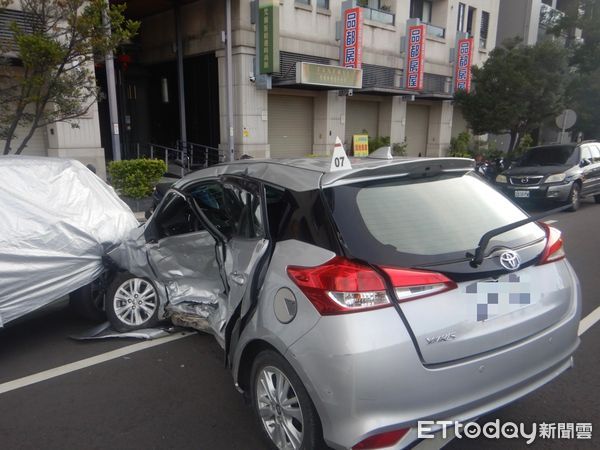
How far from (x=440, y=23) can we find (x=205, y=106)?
12.9 metres

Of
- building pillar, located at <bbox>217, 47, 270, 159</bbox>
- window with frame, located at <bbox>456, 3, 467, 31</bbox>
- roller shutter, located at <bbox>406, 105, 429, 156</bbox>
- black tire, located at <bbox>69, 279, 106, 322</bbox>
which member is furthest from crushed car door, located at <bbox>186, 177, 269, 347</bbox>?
window with frame, located at <bbox>456, 3, 467, 31</bbox>

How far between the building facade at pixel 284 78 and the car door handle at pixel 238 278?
1360cm

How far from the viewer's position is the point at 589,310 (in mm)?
4852

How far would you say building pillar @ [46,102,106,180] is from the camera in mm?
12773

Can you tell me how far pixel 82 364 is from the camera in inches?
151

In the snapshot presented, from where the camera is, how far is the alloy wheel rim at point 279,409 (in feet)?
8.08

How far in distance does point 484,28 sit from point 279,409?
28.3 m

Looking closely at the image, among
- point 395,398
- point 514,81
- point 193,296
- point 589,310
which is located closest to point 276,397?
point 395,398

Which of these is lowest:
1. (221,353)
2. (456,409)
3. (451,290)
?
(221,353)

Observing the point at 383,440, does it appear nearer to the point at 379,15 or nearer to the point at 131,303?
the point at 131,303

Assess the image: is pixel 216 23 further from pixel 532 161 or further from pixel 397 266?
pixel 397 266

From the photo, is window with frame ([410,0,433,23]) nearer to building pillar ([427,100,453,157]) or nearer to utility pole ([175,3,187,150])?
building pillar ([427,100,453,157])

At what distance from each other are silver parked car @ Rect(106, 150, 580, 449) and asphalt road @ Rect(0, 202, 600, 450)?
474mm

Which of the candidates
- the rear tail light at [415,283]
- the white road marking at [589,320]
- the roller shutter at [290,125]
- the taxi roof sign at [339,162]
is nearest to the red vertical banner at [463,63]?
the roller shutter at [290,125]
